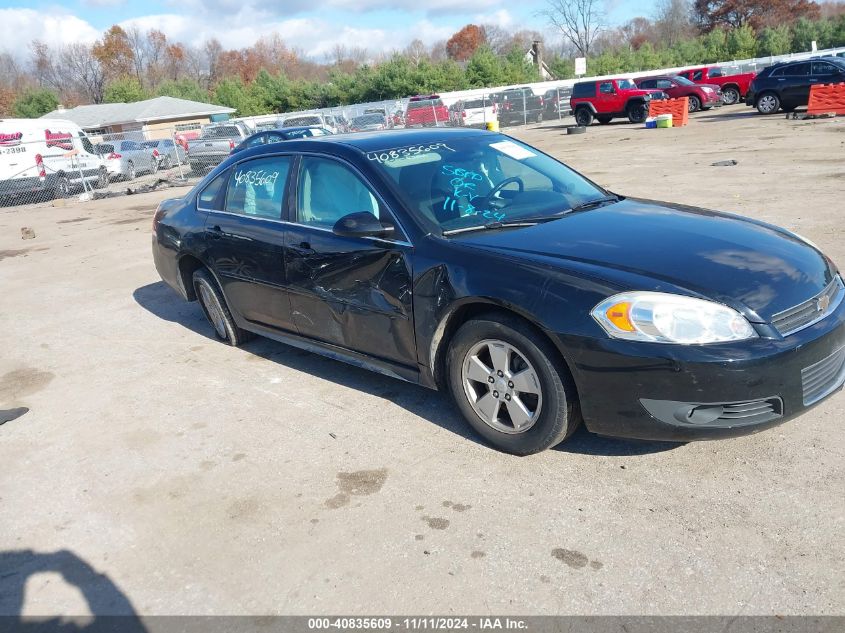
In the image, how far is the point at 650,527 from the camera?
3.08 m

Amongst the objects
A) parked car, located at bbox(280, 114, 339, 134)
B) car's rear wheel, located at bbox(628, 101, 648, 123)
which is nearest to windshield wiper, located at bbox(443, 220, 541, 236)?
parked car, located at bbox(280, 114, 339, 134)

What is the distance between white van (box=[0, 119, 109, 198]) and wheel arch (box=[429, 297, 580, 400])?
66.2 feet

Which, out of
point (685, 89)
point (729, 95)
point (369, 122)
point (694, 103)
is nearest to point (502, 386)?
point (369, 122)

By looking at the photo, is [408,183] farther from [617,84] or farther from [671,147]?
[617,84]

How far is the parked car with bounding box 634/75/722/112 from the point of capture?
99.7ft

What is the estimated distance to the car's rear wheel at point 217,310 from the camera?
5801 millimetres

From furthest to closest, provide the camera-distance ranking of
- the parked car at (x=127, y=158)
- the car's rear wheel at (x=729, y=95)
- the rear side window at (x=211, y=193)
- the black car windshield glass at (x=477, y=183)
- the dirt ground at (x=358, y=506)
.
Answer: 1. the car's rear wheel at (x=729, y=95)
2. the parked car at (x=127, y=158)
3. the rear side window at (x=211, y=193)
4. the black car windshield glass at (x=477, y=183)
5. the dirt ground at (x=358, y=506)

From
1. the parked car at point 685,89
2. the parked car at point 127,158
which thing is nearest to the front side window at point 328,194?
the parked car at point 127,158

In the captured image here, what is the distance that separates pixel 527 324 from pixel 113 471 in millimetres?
2438

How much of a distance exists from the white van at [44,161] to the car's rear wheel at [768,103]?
21679mm

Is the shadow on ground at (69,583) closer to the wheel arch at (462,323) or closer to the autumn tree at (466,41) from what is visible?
the wheel arch at (462,323)

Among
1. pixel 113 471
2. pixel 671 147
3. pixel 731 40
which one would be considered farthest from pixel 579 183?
pixel 731 40

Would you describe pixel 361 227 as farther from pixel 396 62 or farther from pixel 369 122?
pixel 396 62

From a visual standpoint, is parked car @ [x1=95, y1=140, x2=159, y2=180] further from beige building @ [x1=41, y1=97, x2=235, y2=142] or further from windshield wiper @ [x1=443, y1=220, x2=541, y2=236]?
beige building @ [x1=41, y1=97, x2=235, y2=142]
